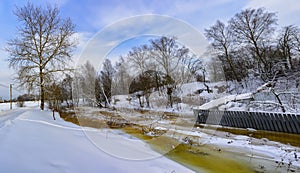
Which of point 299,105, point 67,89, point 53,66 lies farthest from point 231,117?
point 53,66

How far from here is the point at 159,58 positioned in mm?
4074

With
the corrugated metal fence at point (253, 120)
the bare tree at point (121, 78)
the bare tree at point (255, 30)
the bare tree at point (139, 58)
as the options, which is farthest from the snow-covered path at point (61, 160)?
the bare tree at point (255, 30)

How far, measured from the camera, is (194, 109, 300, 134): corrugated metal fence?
6879mm

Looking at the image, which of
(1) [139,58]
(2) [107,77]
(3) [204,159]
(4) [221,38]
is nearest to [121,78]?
(2) [107,77]

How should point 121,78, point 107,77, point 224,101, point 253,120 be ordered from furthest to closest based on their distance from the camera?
point 224,101 < point 253,120 < point 107,77 < point 121,78

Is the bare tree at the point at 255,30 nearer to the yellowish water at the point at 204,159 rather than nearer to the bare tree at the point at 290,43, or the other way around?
the bare tree at the point at 290,43

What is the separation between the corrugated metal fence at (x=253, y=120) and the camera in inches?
271

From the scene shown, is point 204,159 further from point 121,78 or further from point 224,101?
point 224,101

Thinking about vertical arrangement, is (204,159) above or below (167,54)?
below

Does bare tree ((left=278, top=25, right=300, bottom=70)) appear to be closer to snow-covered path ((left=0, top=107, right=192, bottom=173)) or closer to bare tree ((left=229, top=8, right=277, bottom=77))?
bare tree ((left=229, top=8, right=277, bottom=77))

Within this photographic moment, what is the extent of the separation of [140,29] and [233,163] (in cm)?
362

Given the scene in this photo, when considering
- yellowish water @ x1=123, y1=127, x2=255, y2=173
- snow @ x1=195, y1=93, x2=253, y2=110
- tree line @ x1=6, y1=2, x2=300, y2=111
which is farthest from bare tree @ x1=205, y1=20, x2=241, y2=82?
yellowish water @ x1=123, y1=127, x2=255, y2=173

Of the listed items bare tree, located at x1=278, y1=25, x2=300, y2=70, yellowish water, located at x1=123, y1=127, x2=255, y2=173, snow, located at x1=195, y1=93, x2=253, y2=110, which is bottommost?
yellowish water, located at x1=123, y1=127, x2=255, y2=173

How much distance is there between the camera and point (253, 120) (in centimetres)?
816
